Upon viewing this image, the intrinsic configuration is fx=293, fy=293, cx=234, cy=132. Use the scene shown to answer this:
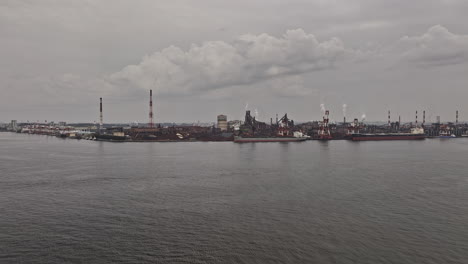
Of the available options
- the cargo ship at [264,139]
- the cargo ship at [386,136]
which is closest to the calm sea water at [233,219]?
the cargo ship at [264,139]

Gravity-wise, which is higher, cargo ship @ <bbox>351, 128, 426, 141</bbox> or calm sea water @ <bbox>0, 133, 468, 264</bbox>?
cargo ship @ <bbox>351, 128, 426, 141</bbox>

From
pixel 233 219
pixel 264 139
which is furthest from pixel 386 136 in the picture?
pixel 233 219

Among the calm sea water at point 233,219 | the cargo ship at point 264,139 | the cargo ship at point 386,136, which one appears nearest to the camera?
the calm sea water at point 233,219

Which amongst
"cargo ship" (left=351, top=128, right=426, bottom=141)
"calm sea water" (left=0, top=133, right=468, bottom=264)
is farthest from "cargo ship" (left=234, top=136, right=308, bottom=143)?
"calm sea water" (left=0, top=133, right=468, bottom=264)

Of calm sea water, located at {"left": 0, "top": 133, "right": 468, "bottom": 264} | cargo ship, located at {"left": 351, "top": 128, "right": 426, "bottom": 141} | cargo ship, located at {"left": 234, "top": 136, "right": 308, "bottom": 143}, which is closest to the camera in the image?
calm sea water, located at {"left": 0, "top": 133, "right": 468, "bottom": 264}

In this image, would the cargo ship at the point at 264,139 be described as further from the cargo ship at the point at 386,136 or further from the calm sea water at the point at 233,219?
the calm sea water at the point at 233,219

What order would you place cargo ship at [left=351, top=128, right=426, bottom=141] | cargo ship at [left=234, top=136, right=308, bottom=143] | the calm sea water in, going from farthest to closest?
cargo ship at [left=351, top=128, right=426, bottom=141] < cargo ship at [left=234, top=136, right=308, bottom=143] < the calm sea water

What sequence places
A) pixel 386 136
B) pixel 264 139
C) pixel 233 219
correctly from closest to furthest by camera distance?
pixel 233 219 → pixel 264 139 → pixel 386 136

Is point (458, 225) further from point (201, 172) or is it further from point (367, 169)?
point (201, 172)

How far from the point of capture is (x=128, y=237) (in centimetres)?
2184

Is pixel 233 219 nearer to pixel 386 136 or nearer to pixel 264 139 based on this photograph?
pixel 264 139

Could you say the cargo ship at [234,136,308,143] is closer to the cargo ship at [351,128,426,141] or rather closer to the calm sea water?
the cargo ship at [351,128,426,141]

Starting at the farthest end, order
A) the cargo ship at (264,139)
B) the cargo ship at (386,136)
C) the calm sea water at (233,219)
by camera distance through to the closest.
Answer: the cargo ship at (386,136), the cargo ship at (264,139), the calm sea water at (233,219)

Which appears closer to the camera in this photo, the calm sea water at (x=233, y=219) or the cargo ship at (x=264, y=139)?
the calm sea water at (x=233, y=219)
